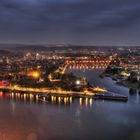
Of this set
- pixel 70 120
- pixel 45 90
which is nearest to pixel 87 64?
pixel 45 90

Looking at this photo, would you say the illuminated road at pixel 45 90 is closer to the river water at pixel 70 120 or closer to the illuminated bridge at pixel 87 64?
the river water at pixel 70 120

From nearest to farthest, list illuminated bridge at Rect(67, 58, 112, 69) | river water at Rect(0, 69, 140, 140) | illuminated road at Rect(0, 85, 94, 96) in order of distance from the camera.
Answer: river water at Rect(0, 69, 140, 140), illuminated road at Rect(0, 85, 94, 96), illuminated bridge at Rect(67, 58, 112, 69)

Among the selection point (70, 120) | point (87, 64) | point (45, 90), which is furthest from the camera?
point (87, 64)

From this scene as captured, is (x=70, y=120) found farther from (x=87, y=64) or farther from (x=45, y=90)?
(x=87, y=64)

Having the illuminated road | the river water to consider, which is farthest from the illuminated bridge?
the river water

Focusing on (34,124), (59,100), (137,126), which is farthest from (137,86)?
(34,124)

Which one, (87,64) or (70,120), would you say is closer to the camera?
(70,120)

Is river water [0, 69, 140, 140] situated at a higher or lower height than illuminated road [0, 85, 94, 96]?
lower

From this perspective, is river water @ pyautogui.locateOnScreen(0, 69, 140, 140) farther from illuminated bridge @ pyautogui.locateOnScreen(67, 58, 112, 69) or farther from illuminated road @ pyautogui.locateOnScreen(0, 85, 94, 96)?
illuminated bridge @ pyautogui.locateOnScreen(67, 58, 112, 69)

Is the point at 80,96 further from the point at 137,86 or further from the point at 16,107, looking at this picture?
the point at 137,86
